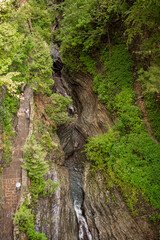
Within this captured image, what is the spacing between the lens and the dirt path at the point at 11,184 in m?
7.22

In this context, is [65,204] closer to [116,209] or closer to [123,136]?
[116,209]

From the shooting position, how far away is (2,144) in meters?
9.59

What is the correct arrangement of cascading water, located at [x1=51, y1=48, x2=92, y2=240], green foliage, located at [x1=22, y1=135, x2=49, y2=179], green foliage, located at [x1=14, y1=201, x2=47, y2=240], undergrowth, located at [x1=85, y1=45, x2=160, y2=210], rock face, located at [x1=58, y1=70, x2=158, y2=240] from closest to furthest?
green foliage, located at [x1=14, y1=201, x2=47, y2=240], green foliage, located at [x1=22, y1=135, x2=49, y2=179], rock face, located at [x1=58, y1=70, x2=158, y2=240], undergrowth, located at [x1=85, y1=45, x2=160, y2=210], cascading water, located at [x1=51, y1=48, x2=92, y2=240]

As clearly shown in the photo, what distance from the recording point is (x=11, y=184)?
8.59 meters

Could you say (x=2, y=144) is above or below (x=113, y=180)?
above

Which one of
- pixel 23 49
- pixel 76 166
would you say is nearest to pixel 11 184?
pixel 76 166

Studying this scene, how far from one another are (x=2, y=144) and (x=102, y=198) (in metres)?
7.42

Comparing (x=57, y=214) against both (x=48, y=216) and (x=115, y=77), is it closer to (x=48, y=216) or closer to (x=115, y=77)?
(x=48, y=216)

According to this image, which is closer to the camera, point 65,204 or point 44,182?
point 44,182

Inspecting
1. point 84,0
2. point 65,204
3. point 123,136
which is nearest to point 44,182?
point 65,204

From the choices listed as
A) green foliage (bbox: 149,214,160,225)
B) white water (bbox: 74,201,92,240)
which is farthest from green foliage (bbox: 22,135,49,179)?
green foliage (bbox: 149,214,160,225)

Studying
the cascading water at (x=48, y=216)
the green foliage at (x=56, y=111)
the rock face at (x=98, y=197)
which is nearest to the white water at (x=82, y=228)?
the rock face at (x=98, y=197)

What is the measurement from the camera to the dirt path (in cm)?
722

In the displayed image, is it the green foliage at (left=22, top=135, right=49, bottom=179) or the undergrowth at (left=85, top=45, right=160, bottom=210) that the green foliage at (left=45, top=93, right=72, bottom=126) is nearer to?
the undergrowth at (left=85, top=45, right=160, bottom=210)
